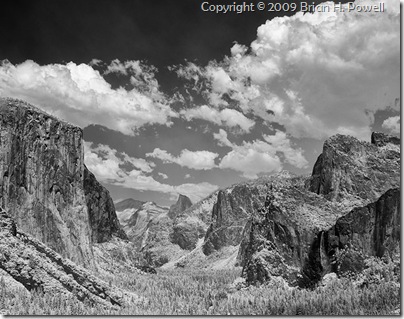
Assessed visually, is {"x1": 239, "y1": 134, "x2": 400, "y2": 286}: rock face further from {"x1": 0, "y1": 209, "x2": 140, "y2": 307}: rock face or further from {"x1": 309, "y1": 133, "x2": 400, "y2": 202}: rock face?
{"x1": 0, "y1": 209, "x2": 140, "y2": 307}: rock face

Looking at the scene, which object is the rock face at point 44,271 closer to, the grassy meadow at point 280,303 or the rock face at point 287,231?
the grassy meadow at point 280,303

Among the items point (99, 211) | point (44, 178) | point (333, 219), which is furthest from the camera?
point (99, 211)

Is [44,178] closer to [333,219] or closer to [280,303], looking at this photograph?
[280,303]

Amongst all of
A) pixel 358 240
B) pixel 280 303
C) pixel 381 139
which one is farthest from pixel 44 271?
pixel 381 139

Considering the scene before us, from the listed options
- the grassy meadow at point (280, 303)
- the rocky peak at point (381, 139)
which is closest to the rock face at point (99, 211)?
the grassy meadow at point (280, 303)

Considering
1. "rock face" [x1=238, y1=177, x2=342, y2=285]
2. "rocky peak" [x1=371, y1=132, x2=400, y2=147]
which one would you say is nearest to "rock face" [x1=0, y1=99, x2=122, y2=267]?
"rock face" [x1=238, y1=177, x2=342, y2=285]

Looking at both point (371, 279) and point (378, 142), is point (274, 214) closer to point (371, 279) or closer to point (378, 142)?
point (371, 279)
